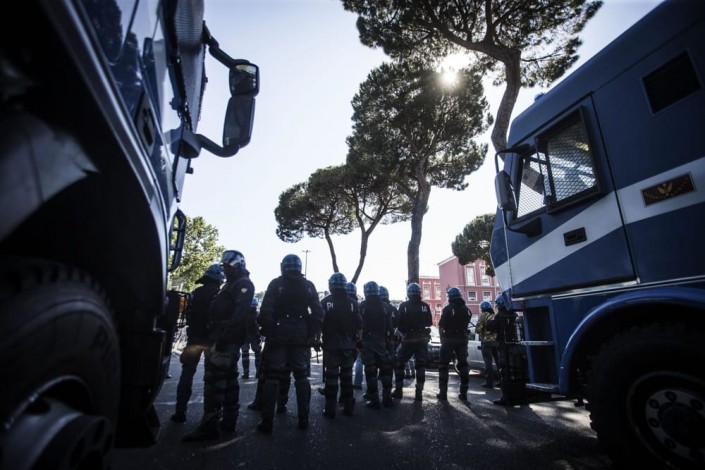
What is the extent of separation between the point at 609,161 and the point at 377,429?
3391 millimetres

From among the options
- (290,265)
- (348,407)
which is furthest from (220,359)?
(348,407)

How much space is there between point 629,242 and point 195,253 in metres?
28.3

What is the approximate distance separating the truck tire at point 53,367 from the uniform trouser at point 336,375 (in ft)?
12.3

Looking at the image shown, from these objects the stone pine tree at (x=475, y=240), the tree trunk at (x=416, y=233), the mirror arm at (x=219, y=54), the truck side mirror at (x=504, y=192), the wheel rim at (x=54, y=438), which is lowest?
the wheel rim at (x=54, y=438)

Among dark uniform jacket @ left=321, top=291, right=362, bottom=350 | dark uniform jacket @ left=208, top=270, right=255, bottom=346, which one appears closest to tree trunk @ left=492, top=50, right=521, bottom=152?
dark uniform jacket @ left=321, top=291, right=362, bottom=350

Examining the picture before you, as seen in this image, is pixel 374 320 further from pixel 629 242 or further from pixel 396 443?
pixel 629 242

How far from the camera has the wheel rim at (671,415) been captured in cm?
168

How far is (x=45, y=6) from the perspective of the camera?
0.49 m

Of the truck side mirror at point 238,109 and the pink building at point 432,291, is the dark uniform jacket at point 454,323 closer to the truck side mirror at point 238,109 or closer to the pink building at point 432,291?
the truck side mirror at point 238,109

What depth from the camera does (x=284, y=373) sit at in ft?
13.6

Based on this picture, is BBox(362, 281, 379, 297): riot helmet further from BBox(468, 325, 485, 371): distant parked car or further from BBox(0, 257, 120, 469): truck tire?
BBox(0, 257, 120, 469): truck tire

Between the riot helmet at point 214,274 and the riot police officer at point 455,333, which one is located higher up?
the riot helmet at point 214,274

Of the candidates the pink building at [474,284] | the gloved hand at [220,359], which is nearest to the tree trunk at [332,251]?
the gloved hand at [220,359]

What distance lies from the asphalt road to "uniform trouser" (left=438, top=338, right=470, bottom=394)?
2.24 feet
